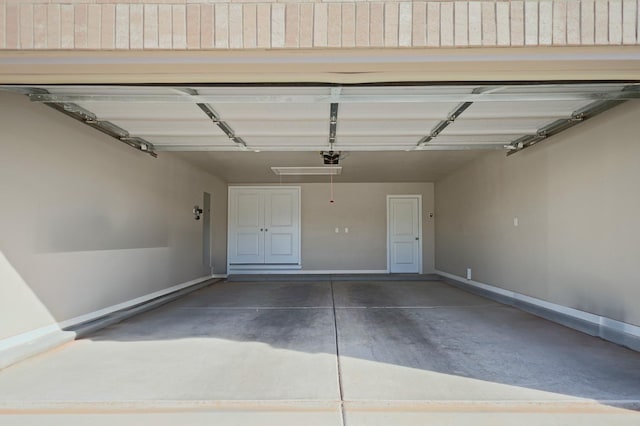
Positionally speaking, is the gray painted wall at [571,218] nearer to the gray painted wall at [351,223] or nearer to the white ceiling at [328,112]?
the white ceiling at [328,112]

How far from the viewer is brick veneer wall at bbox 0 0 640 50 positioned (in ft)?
7.36

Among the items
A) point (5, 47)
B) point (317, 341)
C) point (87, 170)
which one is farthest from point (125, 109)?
point (317, 341)

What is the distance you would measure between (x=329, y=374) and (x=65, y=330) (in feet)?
8.90

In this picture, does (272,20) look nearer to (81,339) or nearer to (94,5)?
(94,5)

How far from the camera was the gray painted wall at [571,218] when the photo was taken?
3574mm

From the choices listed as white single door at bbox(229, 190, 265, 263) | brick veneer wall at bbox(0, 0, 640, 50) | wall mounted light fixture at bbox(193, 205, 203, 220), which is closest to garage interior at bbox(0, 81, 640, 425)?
brick veneer wall at bbox(0, 0, 640, 50)

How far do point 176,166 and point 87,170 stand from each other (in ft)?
8.57

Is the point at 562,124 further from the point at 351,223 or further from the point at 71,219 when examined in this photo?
the point at 351,223

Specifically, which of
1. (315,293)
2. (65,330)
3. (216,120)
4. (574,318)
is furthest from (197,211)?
(574,318)

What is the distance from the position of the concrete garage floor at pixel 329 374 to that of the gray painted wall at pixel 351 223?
5.39 m

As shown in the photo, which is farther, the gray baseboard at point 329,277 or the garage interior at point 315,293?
the gray baseboard at point 329,277

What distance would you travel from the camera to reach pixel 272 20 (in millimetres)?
2279

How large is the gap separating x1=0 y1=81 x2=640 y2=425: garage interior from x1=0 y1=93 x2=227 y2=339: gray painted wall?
0.02 m

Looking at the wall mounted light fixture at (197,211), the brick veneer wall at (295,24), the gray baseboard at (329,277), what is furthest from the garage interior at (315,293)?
the gray baseboard at (329,277)
